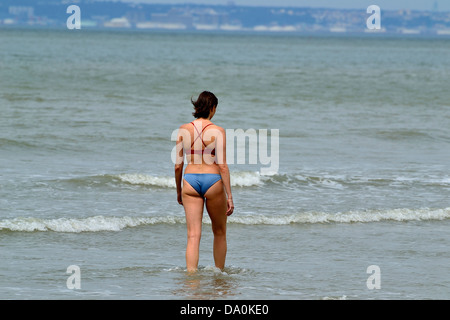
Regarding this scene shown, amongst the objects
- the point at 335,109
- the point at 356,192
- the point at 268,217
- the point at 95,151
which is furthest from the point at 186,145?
the point at 335,109

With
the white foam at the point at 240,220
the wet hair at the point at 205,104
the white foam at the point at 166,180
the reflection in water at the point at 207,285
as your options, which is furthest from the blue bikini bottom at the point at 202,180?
the white foam at the point at 166,180

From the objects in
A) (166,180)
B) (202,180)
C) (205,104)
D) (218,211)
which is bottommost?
(166,180)

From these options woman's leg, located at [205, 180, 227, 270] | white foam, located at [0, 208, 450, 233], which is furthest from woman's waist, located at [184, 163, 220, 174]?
white foam, located at [0, 208, 450, 233]

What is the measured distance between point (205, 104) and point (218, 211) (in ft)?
3.25

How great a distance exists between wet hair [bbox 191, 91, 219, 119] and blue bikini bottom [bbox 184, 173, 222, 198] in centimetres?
53

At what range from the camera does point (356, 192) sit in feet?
→ 40.3

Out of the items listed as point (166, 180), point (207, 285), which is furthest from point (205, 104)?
point (166, 180)

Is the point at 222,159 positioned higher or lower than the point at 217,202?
higher

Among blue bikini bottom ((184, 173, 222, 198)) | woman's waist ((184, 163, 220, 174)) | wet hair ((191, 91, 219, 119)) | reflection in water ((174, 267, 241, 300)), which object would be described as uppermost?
wet hair ((191, 91, 219, 119))

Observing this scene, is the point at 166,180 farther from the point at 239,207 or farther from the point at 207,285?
the point at 207,285

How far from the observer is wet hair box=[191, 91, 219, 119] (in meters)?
6.63

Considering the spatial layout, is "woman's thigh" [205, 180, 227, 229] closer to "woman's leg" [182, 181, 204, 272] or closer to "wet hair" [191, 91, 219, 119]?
"woman's leg" [182, 181, 204, 272]

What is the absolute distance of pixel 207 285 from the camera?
6.88 metres

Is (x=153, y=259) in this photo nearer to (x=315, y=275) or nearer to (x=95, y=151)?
(x=315, y=275)
